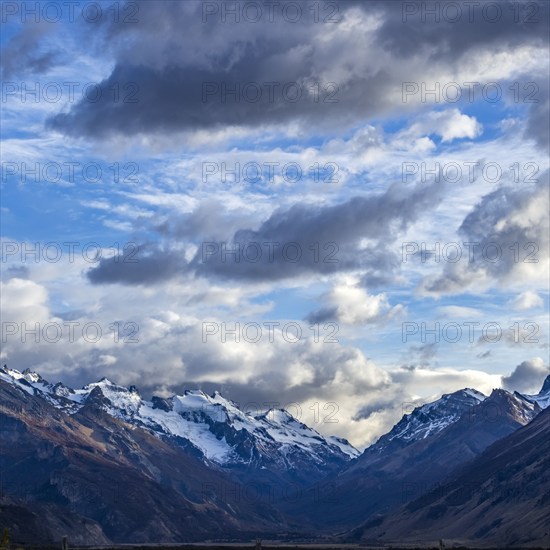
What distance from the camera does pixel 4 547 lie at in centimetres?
9850

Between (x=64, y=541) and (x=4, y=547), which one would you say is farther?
(x=4, y=547)

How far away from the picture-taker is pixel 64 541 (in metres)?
88.5

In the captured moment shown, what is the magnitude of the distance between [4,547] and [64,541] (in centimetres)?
1308
